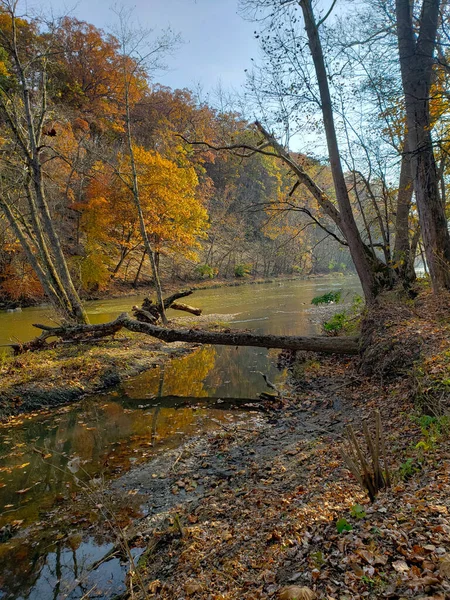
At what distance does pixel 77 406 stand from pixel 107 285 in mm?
20057

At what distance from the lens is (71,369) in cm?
923

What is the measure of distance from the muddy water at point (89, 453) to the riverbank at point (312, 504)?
502mm

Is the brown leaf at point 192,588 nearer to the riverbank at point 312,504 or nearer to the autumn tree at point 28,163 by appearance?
the riverbank at point 312,504

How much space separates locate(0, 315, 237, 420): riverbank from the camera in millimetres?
7961

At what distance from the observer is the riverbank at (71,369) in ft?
26.1

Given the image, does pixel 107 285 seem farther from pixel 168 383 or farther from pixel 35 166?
pixel 168 383

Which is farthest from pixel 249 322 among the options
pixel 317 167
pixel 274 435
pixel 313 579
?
pixel 313 579

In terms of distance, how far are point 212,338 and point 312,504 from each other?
607cm

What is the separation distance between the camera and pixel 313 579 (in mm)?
2271

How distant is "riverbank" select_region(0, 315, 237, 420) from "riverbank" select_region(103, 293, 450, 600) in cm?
429

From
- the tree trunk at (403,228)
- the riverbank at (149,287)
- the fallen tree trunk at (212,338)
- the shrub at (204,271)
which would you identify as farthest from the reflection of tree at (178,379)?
the shrub at (204,271)

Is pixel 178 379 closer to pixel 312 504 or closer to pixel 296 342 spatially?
pixel 296 342

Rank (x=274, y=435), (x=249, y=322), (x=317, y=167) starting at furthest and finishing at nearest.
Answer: (x=249, y=322) < (x=317, y=167) < (x=274, y=435)

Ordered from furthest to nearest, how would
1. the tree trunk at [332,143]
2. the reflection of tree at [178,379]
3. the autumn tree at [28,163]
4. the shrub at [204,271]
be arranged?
the shrub at [204,271] → the autumn tree at [28,163] → the tree trunk at [332,143] → the reflection of tree at [178,379]
